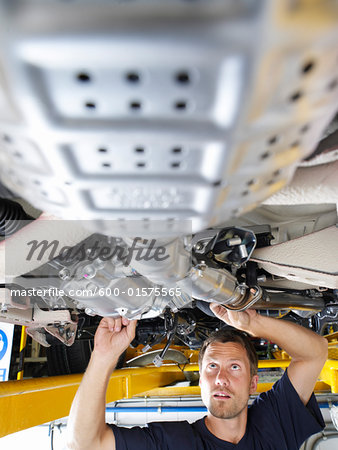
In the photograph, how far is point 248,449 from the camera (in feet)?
4.53

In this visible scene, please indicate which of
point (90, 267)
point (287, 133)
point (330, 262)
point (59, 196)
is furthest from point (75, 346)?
point (287, 133)

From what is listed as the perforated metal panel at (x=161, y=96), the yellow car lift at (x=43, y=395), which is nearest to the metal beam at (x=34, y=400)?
the yellow car lift at (x=43, y=395)

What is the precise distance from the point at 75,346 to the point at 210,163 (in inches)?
80.9

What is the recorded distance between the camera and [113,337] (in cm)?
130

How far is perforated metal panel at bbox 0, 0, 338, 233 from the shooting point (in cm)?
23

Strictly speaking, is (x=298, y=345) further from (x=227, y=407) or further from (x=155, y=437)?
(x=155, y=437)

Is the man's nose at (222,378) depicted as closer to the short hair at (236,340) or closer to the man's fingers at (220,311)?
the short hair at (236,340)

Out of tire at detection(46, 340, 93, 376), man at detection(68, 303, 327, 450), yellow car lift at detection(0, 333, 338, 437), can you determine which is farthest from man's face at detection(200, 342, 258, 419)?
tire at detection(46, 340, 93, 376)

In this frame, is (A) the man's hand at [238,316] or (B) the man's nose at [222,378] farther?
(B) the man's nose at [222,378]

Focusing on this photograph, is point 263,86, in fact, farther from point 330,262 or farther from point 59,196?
point 330,262

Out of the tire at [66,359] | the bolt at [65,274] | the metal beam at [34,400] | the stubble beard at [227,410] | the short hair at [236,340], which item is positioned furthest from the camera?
the tire at [66,359]

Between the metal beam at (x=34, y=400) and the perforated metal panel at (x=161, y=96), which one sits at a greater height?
the perforated metal panel at (x=161, y=96)

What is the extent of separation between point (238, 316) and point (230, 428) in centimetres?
43

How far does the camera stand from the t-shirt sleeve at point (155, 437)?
1.26m
